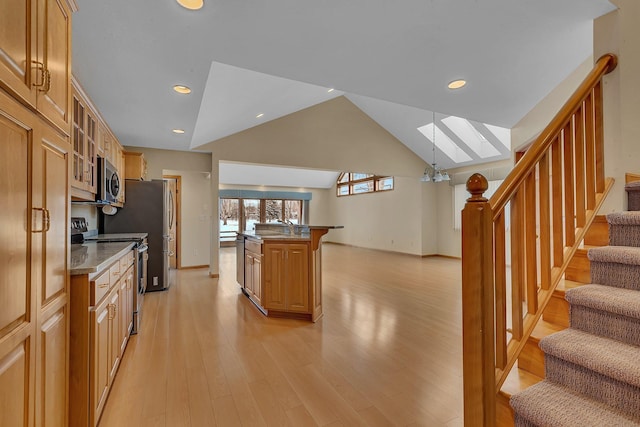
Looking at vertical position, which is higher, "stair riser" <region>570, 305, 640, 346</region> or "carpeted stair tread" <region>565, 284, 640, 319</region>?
"carpeted stair tread" <region>565, 284, 640, 319</region>

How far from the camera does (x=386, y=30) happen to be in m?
2.20

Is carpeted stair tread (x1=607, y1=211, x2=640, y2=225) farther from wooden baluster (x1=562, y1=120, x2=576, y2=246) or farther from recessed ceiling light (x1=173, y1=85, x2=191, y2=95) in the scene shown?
recessed ceiling light (x1=173, y1=85, x2=191, y2=95)

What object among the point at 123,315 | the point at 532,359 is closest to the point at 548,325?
the point at 532,359

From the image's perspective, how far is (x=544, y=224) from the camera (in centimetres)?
141

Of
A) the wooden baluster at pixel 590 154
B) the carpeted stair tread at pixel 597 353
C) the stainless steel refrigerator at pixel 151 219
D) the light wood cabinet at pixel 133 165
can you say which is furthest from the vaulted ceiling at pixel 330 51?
the carpeted stair tread at pixel 597 353

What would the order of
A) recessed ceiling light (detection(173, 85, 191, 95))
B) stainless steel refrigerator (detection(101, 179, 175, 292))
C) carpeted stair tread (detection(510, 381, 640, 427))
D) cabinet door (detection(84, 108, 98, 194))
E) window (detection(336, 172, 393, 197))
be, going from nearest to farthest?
carpeted stair tread (detection(510, 381, 640, 427))
cabinet door (detection(84, 108, 98, 194))
recessed ceiling light (detection(173, 85, 191, 95))
stainless steel refrigerator (detection(101, 179, 175, 292))
window (detection(336, 172, 393, 197))

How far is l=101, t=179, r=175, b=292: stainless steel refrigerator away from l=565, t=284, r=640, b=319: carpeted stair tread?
474 centimetres

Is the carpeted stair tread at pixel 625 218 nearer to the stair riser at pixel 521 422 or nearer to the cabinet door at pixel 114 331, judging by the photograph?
the stair riser at pixel 521 422

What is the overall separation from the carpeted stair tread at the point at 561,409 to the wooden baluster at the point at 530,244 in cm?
31

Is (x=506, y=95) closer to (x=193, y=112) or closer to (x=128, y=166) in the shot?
(x=193, y=112)

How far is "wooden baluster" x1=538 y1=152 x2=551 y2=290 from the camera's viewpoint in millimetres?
1378

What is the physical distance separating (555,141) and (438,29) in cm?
128

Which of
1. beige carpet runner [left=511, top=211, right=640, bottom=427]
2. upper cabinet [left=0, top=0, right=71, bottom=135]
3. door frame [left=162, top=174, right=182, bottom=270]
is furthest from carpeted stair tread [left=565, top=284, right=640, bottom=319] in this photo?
door frame [left=162, top=174, right=182, bottom=270]

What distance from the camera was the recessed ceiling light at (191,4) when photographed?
1.77 m
